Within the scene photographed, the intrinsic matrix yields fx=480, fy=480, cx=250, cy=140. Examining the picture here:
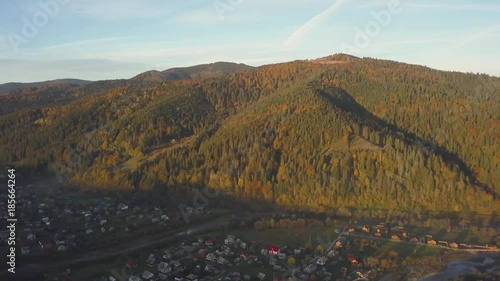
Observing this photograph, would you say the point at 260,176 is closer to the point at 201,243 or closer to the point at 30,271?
the point at 201,243

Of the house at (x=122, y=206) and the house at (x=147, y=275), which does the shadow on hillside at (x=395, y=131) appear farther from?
the house at (x=147, y=275)

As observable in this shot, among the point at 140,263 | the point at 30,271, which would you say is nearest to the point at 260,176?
the point at 140,263

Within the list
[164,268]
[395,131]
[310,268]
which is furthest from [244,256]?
[395,131]

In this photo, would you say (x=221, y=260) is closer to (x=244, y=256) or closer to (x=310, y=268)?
(x=244, y=256)

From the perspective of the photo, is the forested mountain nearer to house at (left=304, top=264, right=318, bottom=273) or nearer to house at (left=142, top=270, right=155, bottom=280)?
house at (left=304, top=264, right=318, bottom=273)

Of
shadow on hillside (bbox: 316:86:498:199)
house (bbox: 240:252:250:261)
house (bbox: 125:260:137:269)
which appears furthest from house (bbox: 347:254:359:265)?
shadow on hillside (bbox: 316:86:498:199)
